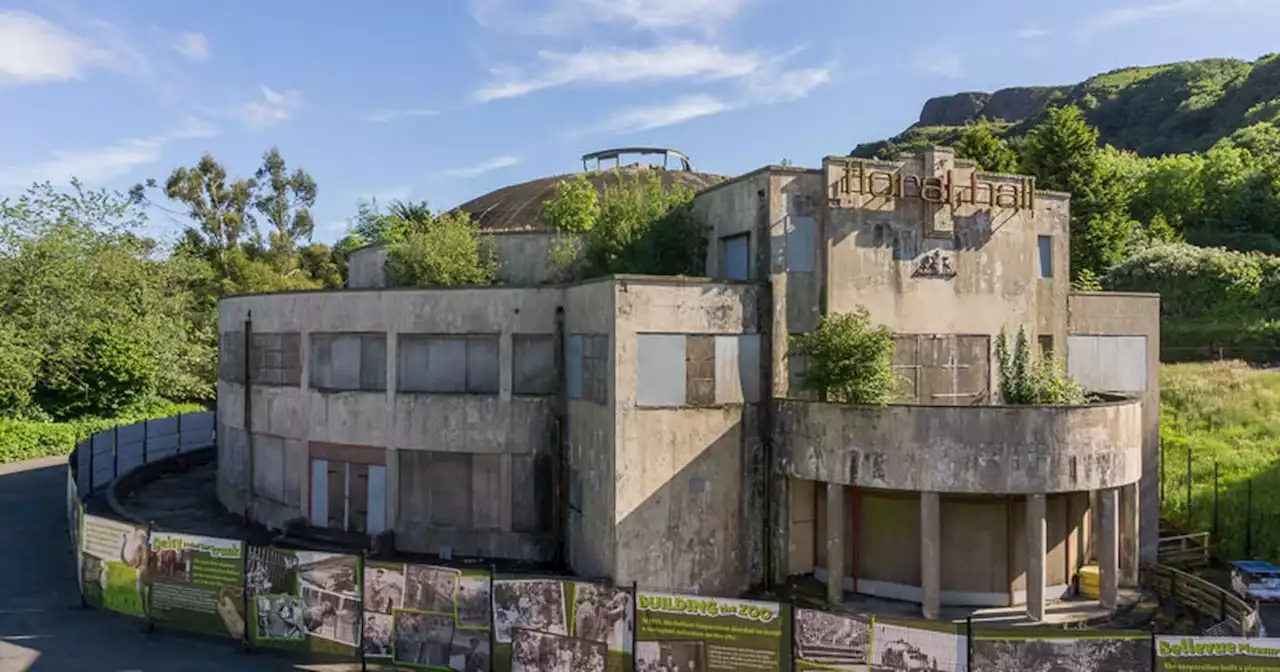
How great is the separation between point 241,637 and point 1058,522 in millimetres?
19424

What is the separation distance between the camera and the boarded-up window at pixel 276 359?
1062 inches

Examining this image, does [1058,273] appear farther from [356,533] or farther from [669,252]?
[356,533]

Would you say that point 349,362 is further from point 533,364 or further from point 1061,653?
point 1061,653

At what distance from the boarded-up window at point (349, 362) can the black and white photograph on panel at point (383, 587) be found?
9.53 meters

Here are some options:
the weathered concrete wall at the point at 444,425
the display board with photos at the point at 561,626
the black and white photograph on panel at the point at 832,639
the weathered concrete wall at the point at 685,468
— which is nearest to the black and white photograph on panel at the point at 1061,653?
the black and white photograph on panel at the point at 832,639

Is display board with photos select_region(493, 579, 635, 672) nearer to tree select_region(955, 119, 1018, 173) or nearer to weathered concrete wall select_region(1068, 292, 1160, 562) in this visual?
weathered concrete wall select_region(1068, 292, 1160, 562)

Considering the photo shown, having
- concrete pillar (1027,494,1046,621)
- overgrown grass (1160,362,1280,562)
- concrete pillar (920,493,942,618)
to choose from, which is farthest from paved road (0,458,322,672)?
overgrown grass (1160,362,1280,562)

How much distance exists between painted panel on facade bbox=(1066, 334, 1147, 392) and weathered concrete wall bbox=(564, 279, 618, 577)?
1479 centimetres

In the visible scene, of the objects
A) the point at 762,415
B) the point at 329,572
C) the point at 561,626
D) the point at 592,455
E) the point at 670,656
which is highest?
the point at 762,415

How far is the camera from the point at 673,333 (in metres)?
20.4

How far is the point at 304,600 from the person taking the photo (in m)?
16.7

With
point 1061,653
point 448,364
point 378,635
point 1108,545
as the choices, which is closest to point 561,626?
point 378,635

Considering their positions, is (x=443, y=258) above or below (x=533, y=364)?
above

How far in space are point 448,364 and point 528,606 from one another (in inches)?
414
